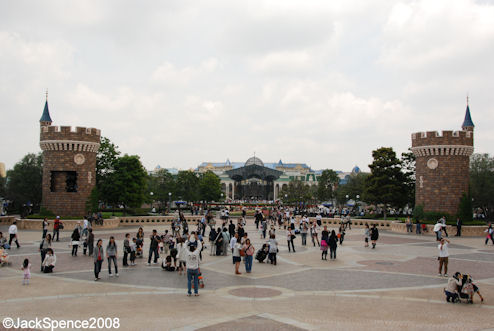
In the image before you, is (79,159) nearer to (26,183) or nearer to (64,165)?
(64,165)

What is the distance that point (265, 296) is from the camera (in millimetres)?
12156

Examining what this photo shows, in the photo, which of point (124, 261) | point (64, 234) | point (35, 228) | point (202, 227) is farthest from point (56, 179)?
point (124, 261)

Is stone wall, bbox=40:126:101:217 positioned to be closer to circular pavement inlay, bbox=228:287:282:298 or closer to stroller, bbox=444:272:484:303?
circular pavement inlay, bbox=228:287:282:298

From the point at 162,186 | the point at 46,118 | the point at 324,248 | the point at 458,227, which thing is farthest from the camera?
the point at 162,186

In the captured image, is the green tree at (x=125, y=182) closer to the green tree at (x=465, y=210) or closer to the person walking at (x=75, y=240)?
the person walking at (x=75, y=240)

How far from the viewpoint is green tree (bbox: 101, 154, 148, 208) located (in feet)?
135

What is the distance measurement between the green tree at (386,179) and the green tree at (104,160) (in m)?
28.2

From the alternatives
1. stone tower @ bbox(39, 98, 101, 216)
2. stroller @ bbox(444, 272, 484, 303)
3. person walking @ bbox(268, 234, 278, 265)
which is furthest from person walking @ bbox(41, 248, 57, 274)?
stone tower @ bbox(39, 98, 101, 216)

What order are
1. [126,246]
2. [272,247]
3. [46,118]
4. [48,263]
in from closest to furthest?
[48,263] < [126,246] < [272,247] < [46,118]

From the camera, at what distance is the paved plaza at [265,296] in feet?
31.9

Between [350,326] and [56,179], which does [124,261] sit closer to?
[350,326]

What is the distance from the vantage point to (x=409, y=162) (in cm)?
4659

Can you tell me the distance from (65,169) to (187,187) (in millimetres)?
35025

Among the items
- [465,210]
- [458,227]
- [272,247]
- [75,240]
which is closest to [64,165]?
[75,240]
